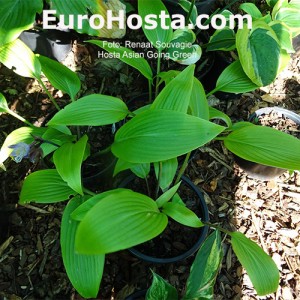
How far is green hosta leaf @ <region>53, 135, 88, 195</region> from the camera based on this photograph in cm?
109

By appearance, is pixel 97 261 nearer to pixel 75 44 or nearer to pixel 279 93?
pixel 75 44

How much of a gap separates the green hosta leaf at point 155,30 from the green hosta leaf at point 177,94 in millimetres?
412

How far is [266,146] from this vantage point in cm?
115

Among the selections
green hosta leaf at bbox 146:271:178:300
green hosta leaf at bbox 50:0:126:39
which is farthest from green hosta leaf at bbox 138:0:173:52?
green hosta leaf at bbox 146:271:178:300

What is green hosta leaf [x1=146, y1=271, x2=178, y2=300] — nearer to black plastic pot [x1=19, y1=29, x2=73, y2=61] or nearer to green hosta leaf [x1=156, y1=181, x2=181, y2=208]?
green hosta leaf [x1=156, y1=181, x2=181, y2=208]

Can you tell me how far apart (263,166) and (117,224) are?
103 centimetres

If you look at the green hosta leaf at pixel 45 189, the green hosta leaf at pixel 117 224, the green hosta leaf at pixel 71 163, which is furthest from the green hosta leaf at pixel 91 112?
the green hosta leaf at pixel 117 224

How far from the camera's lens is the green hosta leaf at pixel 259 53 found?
142cm

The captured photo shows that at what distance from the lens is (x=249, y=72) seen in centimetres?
141

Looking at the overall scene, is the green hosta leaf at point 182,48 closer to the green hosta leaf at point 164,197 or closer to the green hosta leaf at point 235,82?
the green hosta leaf at point 235,82

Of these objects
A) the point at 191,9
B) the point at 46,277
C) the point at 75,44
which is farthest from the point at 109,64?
the point at 46,277

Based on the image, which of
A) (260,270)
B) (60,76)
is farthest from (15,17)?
(260,270)

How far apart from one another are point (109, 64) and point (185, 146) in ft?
3.74

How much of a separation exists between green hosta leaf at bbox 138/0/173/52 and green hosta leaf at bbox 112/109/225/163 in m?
0.54
